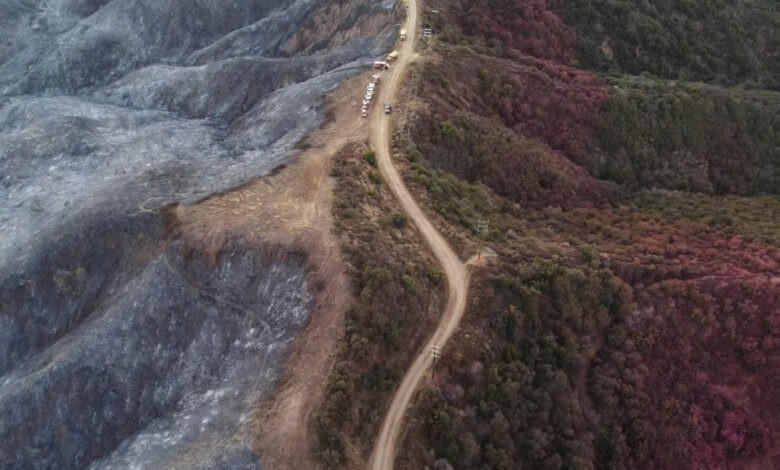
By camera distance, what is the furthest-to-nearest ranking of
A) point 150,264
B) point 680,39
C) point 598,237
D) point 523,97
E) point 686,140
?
point 680,39 → point 686,140 → point 523,97 → point 598,237 → point 150,264

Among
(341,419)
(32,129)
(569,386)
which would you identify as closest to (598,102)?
(569,386)

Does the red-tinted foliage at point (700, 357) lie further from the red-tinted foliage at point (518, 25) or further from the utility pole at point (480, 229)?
the red-tinted foliage at point (518, 25)

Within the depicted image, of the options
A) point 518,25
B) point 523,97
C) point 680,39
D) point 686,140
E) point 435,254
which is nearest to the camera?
point 435,254

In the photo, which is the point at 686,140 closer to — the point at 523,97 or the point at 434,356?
the point at 523,97

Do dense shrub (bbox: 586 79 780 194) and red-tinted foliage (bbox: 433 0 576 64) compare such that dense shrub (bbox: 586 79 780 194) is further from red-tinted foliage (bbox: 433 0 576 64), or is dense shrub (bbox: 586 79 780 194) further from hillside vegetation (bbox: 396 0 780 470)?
red-tinted foliage (bbox: 433 0 576 64)

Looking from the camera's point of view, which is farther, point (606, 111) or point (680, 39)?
point (680, 39)

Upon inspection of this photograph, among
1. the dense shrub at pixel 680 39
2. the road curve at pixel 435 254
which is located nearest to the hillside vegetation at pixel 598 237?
the dense shrub at pixel 680 39

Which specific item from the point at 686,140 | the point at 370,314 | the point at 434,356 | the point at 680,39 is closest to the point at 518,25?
the point at 686,140

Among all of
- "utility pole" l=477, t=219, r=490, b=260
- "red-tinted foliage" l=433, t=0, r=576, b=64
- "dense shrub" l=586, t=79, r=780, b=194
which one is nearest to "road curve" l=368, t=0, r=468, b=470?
"utility pole" l=477, t=219, r=490, b=260
